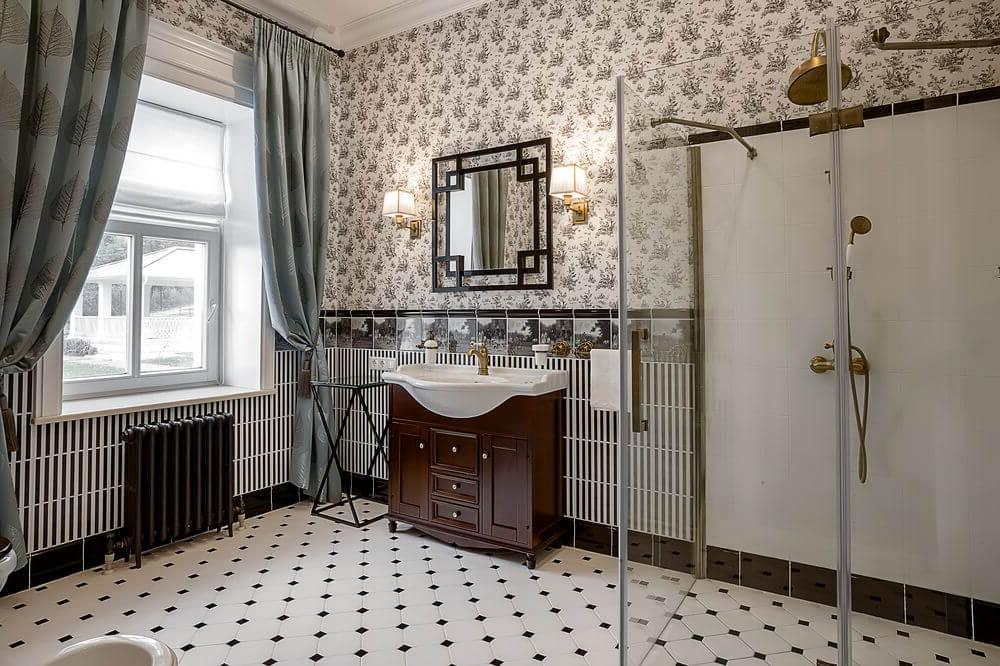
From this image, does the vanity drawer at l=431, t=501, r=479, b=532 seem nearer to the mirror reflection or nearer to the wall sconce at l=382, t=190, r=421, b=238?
the mirror reflection

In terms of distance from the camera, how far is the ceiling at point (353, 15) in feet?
11.4

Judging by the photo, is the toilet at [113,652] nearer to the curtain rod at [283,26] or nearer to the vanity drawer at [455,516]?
the vanity drawer at [455,516]

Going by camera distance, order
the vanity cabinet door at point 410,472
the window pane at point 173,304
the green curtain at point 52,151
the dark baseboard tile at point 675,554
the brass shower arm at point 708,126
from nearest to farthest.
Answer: the brass shower arm at point 708,126
the dark baseboard tile at point 675,554
the green curtain at point 52,151
the vanity cabinet door at point 410,472
the window pane at point 173,304

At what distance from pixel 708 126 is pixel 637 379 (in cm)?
84

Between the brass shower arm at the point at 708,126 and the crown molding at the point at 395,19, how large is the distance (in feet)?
6.49

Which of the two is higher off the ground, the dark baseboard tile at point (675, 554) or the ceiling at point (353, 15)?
the ceiling at point (353, 15)

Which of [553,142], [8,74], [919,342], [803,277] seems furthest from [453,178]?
[919,342]

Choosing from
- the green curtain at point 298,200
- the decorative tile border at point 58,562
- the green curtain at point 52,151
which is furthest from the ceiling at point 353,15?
the decorative tile border at point 58,562

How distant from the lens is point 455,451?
297 cm

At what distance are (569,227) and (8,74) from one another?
2506mm

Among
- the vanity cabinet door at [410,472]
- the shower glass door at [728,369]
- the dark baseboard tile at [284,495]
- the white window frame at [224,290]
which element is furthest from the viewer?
the dark baseboard tile at [284,495]

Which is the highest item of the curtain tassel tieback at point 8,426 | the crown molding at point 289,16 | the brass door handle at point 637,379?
the crown molding at point 289,16

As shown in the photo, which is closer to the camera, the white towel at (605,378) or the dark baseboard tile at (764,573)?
the dark baseboard tile at (764,573)

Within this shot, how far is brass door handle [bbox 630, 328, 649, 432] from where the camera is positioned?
1.91 m
